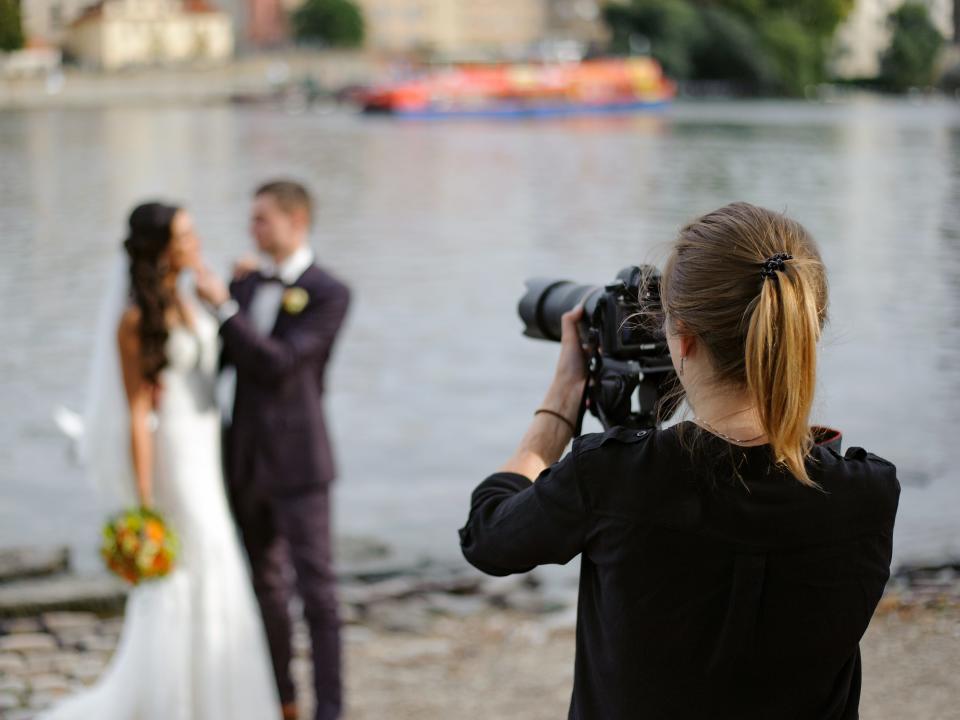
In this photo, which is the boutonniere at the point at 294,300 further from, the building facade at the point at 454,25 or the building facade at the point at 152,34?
the building facade at the point at 454,25

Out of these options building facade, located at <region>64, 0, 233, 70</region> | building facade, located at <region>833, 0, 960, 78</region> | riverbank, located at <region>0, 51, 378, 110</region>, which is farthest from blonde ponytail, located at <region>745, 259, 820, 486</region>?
riverbank, located at <region>0, 51, 378, 110</region>

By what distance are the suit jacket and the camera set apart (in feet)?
6.62

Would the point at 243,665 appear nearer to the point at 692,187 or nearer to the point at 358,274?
the point at 358,274

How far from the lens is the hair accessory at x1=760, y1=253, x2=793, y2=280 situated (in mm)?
1291

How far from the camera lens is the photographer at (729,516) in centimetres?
130

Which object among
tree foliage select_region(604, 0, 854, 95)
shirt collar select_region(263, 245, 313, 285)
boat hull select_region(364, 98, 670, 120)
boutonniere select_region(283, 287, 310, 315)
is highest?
shirt collar select_region(263, 245, 313, 285)

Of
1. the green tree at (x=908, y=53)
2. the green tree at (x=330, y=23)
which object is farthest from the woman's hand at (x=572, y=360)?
the green tree at (x=330, y=23)

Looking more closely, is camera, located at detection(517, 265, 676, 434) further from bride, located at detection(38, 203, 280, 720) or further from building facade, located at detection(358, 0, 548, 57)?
building facade, located at detection(358, 0, 548, 57)

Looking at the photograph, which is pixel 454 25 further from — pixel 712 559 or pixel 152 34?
pixel 712 559

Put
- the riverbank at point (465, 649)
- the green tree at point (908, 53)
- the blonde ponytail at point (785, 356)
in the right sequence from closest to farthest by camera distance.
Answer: the blonde ponytail at point (785, 356) < the riverbank at point (465, 649) < the green tree at point (908, 53)

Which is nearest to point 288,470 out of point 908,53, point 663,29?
point 908,53

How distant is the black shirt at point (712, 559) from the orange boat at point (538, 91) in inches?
2372

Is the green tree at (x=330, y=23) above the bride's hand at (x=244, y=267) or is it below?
below

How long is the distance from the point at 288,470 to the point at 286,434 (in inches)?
3.6
